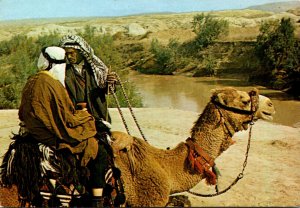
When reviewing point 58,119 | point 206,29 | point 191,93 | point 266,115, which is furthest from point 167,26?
point 58,119

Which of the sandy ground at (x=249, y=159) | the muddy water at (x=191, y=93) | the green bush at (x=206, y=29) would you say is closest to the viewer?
the sandy ground at (x=249, y=159)

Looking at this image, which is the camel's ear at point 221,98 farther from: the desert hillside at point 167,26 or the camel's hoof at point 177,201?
the desert hillside at point 167,26

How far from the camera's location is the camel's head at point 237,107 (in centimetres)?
337

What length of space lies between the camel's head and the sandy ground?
1.56 m

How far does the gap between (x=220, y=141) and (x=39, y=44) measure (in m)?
8.49

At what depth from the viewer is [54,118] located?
2938 mm

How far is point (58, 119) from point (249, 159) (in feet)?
14.4

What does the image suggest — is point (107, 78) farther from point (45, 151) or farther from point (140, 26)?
point (140, 26)

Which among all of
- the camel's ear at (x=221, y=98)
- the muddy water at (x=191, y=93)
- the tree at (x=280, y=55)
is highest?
the camel's ear at (x=221, y=98)

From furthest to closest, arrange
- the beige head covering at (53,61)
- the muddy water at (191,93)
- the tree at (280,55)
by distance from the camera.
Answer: the tree at (280,55)
the muddy water at (191,93)
the beige head covering at (53,61)

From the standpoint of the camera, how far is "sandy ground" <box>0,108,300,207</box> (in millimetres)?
5059

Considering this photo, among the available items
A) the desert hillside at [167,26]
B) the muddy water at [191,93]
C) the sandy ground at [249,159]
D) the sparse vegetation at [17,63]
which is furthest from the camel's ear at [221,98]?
the muddy water at [191,93]

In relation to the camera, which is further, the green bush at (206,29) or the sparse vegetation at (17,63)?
the green bush at (206,29)

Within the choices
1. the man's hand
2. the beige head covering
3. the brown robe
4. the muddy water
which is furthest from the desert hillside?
the brown robe
